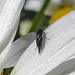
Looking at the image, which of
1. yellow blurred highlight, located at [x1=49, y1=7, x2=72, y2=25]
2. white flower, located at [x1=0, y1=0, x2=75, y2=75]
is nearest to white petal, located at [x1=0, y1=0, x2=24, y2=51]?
white flower, located at [x1=0, y1=0, x2=75, y2=75]

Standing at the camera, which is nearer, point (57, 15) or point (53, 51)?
point (53, 51)

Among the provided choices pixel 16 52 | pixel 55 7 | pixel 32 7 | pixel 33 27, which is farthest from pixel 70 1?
pixel 16 52

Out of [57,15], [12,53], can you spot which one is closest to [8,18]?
[12,53]

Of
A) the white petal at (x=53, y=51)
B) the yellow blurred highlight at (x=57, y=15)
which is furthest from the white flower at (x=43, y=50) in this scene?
the yellow blurred highlight at (x=57, y=15)

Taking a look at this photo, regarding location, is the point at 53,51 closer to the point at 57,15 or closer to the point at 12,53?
the point at 12,53

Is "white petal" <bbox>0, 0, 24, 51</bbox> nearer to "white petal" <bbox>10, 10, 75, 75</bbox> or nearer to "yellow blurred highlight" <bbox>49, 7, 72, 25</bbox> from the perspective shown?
"white petal" <bbox>10, 10, 75, 75</bbox>

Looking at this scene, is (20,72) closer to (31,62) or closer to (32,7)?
(31,62)

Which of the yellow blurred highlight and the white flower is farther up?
the white flower
